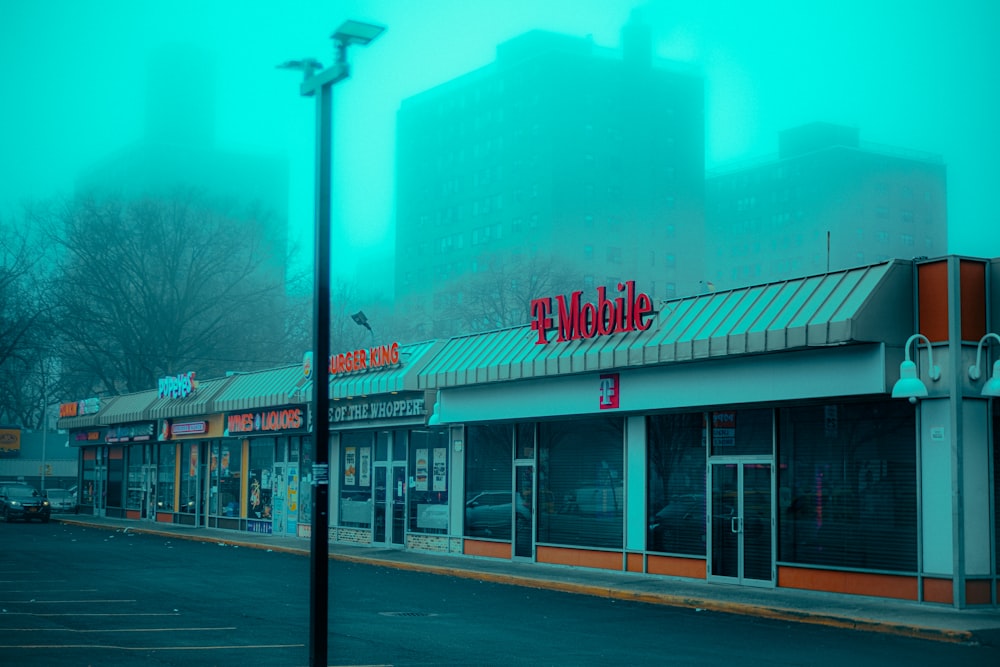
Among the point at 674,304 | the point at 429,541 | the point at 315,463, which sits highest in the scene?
the point at 674,304

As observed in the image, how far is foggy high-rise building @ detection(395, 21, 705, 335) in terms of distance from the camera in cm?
12544

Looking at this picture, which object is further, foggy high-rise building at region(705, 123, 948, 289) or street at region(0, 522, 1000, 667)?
foggy high-rise building at region(705, 123, 948, 289)

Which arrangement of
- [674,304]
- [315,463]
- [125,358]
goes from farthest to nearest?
1. [125,358]
2. [674,304]
3. [315,463]

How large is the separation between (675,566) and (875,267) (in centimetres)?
752

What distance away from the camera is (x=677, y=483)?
23.0 meters

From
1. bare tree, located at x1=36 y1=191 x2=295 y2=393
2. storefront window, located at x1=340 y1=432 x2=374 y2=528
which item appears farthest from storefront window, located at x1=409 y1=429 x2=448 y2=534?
bare tree, located at x1=36 y1=191 x2=295 y2=393

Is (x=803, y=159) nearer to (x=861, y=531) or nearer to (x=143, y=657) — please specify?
(x=861, y=531)

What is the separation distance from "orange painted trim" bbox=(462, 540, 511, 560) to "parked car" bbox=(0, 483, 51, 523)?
88.8 ft

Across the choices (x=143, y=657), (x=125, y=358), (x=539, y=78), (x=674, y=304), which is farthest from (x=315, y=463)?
(x=539, y=78)

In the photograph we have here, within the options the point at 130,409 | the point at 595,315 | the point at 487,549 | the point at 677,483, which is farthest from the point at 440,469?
the point at 130,409

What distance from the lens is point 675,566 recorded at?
22.8 meters

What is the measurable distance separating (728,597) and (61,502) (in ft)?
154

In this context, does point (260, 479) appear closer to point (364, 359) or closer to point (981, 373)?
point (364, 359)

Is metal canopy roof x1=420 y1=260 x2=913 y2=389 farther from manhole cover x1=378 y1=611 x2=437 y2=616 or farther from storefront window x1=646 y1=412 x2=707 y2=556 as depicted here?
manhole cover x1=378 y1=611 x2=437 y2=616
